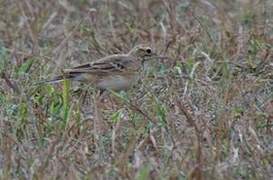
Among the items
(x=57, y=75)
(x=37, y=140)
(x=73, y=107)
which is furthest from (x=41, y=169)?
(x=57, y=75)

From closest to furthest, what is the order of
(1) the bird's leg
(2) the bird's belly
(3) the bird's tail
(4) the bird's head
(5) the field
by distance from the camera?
1. (5) the field
2. (1) the bird's leg
3. (3) the bird's tail
4. (2) the bird's belly
5. (4) the bird's head

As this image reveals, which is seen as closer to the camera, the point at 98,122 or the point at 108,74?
the point at 98,122

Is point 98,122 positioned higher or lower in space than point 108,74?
lower

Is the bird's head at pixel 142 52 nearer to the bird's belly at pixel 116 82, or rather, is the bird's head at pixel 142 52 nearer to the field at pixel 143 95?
the field at pixel 143 95

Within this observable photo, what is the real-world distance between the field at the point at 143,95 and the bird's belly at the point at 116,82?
57mm

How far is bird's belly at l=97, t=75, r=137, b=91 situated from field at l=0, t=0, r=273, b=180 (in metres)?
0.06

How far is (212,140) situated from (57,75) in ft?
6.30

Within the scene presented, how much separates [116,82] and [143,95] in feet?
0.70

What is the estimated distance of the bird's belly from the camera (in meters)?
7.65

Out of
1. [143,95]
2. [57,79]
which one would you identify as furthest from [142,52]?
[57,79]

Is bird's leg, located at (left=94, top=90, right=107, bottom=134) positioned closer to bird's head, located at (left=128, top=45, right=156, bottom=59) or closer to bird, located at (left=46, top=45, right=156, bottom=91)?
bird, located at (left=46, top=45, right=156, bottom=91)

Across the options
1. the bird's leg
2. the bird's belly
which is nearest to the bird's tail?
the bird's belly

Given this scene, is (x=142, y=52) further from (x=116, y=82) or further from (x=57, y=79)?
(x=57, y=79)

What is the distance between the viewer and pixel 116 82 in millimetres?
7668
